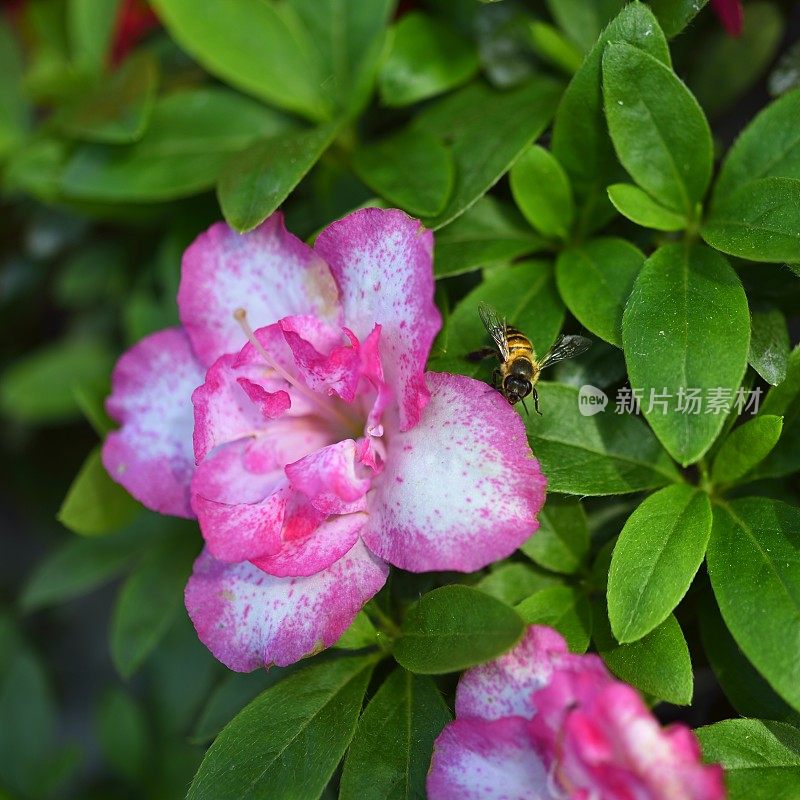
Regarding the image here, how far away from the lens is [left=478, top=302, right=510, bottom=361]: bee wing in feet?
2.62

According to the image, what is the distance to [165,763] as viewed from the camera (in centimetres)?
136

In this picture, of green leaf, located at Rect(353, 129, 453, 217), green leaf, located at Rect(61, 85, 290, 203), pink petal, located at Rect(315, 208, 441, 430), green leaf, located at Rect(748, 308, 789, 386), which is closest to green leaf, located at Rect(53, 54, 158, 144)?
green leaf, located at Rect(61, 85, 290, 203)

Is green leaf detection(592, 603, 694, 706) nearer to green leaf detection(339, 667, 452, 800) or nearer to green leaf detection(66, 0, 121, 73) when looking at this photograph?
green leaf detection(339, 667, 452, 800)

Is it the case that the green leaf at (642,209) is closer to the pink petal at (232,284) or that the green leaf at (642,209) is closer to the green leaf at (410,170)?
the green leaf at (410,170)

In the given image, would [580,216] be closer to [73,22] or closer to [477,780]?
[477,780]

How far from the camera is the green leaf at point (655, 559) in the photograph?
75 cm

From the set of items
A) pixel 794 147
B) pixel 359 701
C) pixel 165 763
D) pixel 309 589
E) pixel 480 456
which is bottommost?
pixel 165 763

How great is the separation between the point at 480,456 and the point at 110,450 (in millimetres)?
422

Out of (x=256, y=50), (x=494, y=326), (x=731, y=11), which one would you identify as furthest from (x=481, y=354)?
(x=256, y=50)

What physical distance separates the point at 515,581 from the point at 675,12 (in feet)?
1.82

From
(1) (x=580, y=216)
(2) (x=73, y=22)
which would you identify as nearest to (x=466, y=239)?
(1) (x=580, y=216)

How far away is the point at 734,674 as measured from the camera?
830 millimetres

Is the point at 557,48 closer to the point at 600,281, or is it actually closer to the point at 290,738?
the point at 600,281

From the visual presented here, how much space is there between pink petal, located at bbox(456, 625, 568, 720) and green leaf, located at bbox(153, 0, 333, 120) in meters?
0.71
